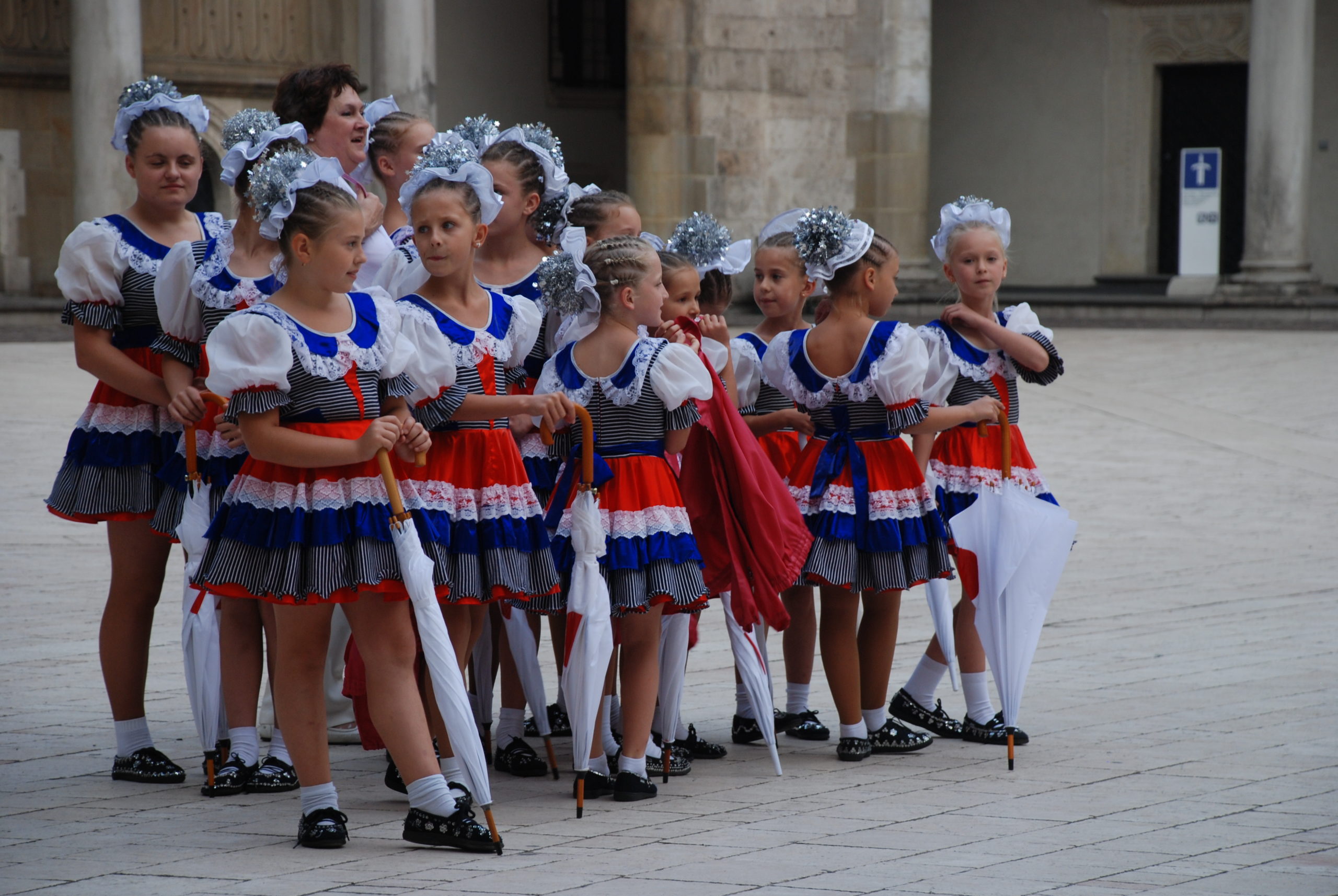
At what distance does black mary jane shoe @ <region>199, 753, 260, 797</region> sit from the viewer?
4.84 metres

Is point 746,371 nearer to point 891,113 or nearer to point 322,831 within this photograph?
point 322,831

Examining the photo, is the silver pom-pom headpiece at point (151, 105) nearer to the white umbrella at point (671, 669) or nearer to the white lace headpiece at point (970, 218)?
the white umbrella at point (671, 669)

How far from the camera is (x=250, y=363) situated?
412cm

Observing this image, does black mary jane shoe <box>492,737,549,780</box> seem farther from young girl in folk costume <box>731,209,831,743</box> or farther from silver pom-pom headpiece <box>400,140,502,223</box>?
silver pom-pom headpiece <box>400,140,502,223</box>

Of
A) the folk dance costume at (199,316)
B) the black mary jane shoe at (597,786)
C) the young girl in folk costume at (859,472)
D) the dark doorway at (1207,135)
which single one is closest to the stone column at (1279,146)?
the dark doorway at (1207,135)

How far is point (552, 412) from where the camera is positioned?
4582mm

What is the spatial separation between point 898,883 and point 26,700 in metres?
3.35

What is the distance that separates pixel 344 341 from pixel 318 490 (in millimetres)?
359

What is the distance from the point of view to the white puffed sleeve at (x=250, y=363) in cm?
409

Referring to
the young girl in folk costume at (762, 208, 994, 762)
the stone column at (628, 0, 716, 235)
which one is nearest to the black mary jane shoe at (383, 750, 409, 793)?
the young girl in folk costume at (762, 208, 994, 762)

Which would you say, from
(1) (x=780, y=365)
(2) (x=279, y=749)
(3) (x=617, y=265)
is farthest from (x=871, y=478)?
(2) (x=279, y=749)

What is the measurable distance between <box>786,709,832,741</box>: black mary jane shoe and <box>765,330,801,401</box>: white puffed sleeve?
103 cm

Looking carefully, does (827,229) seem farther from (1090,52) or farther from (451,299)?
(1090,52)

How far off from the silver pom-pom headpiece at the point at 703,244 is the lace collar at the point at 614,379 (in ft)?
2.04
